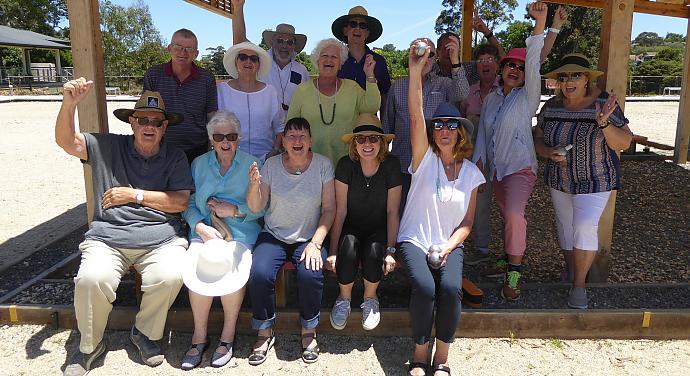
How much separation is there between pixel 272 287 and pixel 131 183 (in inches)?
45.8

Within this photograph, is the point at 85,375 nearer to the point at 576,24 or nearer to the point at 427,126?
the point at 427,126

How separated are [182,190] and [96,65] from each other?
3.95 ft

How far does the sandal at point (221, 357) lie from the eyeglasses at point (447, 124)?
74.2 inches

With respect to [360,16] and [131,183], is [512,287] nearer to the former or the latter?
[360,16]

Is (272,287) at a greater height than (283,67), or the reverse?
(283,67)

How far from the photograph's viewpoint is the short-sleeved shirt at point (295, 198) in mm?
3404

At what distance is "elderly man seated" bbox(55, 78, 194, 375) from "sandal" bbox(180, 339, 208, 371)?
0.17 metres

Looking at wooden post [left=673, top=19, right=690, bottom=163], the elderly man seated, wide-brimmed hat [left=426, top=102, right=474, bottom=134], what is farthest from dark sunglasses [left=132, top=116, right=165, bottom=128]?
wooden post [left=673, top=19, right=690, bottom=163]

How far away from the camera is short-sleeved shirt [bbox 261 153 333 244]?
A: 11.2 feet

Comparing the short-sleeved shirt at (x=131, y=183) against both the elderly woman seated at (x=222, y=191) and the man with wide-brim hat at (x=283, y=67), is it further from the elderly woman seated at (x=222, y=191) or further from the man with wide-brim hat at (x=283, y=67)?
the man with wide-brim hat at (x=283, y=67)

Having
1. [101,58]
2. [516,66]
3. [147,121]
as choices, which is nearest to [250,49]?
[147,121]

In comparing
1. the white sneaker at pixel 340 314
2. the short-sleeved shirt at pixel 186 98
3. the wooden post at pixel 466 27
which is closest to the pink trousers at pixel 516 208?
the white sneaker at pixel 340 314

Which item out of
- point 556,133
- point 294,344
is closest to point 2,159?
point 294,344

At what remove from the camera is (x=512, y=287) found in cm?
371
